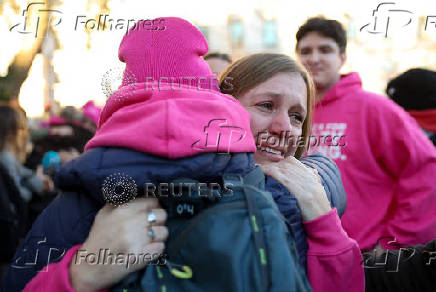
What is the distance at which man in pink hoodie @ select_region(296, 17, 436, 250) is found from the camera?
10.3 feet

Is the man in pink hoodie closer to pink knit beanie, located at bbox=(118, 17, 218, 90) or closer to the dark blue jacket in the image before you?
pink knit beanie, located at bbox=(118, 17, 218, 90)

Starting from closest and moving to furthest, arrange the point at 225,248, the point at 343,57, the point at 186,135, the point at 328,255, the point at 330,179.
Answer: the point at 225,248
the point at 186,135
the point at 328,255
the point at 330,179
the point at 343,57

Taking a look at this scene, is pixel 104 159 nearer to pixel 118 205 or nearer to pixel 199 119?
pixel 118 205

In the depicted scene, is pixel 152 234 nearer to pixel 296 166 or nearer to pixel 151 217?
pixel 151 217

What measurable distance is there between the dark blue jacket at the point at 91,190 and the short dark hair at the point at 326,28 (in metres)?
2.61

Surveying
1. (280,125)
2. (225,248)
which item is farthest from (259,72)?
(225,248)

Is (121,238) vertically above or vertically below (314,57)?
below

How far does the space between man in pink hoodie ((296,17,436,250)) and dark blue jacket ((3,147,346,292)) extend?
1853 mm

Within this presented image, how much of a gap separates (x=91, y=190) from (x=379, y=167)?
8.19 ft

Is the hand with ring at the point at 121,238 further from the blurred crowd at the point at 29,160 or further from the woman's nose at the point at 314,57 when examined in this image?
the woman's nose at the point at 314,57

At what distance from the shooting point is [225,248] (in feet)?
3.44

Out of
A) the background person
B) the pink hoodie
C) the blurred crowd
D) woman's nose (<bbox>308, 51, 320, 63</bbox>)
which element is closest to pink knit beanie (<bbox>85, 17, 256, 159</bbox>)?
the pink hoodie

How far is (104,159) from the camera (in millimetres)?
1154

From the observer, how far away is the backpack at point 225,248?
3.44 ft
